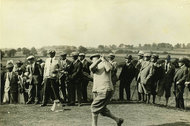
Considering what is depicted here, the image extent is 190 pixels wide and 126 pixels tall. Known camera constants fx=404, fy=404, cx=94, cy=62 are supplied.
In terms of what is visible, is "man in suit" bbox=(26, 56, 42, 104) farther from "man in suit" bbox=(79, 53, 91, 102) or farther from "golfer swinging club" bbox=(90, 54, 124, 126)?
"golfer swinging club" bbox=(90, 54, 124, 126)

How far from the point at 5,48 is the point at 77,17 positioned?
6.06 ft

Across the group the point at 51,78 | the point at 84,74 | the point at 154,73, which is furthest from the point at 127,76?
the point at 51,78

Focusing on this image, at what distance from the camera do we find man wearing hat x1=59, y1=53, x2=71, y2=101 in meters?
10.0

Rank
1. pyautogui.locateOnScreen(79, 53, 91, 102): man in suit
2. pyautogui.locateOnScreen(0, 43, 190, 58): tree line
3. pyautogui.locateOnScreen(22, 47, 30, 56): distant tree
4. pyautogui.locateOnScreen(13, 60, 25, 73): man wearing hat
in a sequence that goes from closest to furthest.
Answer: pyautogui.locateOnScreen(0, 43, 190, 58): tree line < pyautogui.locateOnScreen(22, 47, 30, 56): distant tree < pyautogui.locateOnScreen(79, 53, 91, 102): man in suit < pyautogui.locateOnScreen(13, 60, 25, 73): man wearing hat

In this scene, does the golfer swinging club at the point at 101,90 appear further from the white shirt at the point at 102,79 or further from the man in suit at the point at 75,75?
the man in suit at the point at 75,75

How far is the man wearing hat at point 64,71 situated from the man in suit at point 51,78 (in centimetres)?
24

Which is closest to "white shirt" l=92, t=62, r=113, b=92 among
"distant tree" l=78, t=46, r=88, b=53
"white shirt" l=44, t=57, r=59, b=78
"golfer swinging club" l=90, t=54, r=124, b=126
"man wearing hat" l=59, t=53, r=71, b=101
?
"golfer swinging club" l=90, t=54, r=124, b=126

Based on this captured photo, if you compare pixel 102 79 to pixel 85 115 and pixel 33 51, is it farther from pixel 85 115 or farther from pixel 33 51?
pixel 33 51

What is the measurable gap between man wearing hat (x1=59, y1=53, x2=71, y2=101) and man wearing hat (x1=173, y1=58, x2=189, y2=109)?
2.71 meters

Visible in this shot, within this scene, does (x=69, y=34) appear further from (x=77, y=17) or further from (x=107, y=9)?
(x=107, y=9)

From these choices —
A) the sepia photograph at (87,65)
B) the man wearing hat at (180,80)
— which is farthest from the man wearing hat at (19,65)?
the man wearing hat at (180,80)

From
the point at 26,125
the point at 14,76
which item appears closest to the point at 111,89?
the point at 26,125

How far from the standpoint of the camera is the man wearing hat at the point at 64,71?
10.0m

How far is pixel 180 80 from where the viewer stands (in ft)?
32.4
